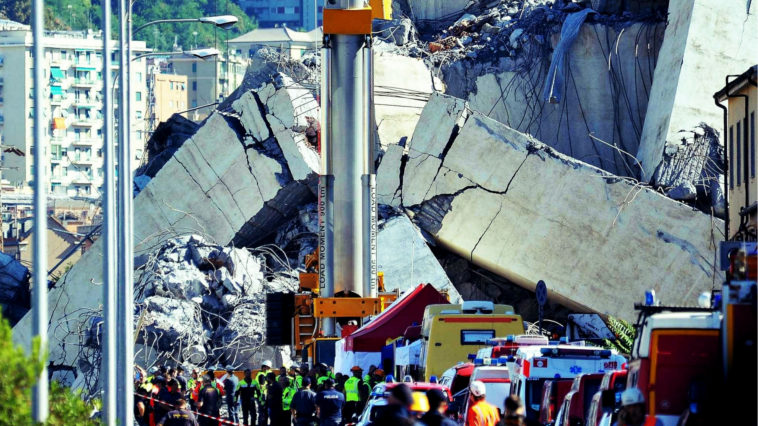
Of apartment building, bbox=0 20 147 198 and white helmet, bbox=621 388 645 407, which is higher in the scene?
apartment building, bbox=0 20 147 198

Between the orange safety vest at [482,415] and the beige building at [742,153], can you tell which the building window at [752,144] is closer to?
the beige building at [742,153]

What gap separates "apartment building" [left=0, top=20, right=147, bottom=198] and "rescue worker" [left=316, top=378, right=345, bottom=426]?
112322 mm

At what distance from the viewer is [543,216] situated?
125 feet

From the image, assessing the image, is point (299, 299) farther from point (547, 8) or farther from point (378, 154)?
point (547, 8)

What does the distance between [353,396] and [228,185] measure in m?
19.3

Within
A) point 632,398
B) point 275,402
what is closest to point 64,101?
point 275,402

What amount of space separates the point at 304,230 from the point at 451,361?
18735 millimetres

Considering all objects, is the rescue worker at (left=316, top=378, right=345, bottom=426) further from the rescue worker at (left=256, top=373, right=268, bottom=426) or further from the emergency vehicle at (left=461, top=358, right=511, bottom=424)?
the rescue worker at (left=256, top=373, right=268, bottom=426)

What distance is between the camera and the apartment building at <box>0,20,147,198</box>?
5281 inches

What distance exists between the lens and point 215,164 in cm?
4294

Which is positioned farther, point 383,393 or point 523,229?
point 523,229

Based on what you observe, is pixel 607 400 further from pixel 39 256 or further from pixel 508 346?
pixel 508 346

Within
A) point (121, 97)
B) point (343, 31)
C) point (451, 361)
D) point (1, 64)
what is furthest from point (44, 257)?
point (1, 64)

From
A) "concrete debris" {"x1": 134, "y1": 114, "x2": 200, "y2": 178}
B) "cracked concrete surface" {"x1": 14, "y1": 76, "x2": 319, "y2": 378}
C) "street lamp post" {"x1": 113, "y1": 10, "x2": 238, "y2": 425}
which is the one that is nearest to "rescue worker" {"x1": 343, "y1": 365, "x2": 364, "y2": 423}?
"street lamp post" {"x1": 113, "y1": 10, "x2": 238, "y2": 425}
